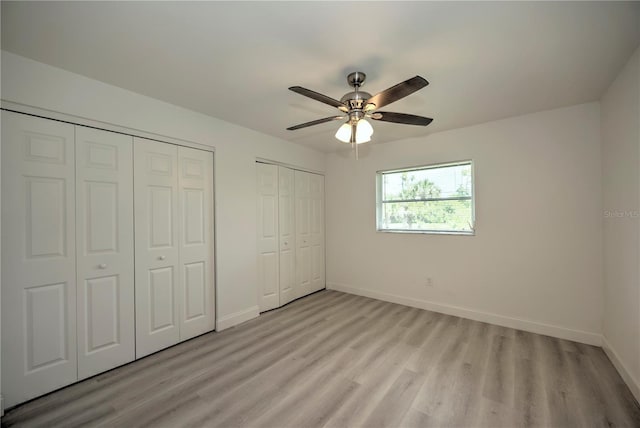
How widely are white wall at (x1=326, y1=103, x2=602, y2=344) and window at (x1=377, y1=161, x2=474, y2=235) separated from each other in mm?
129

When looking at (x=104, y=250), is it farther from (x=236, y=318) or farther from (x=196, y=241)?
(x=236, y=318)

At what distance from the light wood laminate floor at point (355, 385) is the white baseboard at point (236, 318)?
0.17 metres

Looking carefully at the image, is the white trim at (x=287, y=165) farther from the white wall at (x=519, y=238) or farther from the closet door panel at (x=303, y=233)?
the white wall at (x=519, y=238)

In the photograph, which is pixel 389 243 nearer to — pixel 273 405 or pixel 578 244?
pixel 578 244

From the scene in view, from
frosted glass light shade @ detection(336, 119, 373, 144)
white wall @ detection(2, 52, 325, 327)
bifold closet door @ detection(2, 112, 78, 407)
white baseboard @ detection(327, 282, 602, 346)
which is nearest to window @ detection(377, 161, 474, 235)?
white baseboard @ detection(327, 282, 602, 346)

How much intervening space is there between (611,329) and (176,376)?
12.6 ft

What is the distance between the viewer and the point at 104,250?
86.9 inches

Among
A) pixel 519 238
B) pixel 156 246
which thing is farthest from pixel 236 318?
pixel 519 238

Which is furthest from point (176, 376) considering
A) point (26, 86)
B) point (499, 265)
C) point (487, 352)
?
point (499, 265)

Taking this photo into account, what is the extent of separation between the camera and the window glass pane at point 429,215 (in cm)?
337

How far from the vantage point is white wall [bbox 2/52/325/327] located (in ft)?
6.17

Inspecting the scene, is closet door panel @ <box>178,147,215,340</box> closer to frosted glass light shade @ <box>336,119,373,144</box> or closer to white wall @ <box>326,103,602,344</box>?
frosted glass light shade @ <box>336,119,373,144</box>

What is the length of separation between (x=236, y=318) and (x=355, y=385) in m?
1.72

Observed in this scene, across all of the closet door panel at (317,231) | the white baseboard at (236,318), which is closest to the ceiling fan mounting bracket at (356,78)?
the closet door panel at (317,231)
